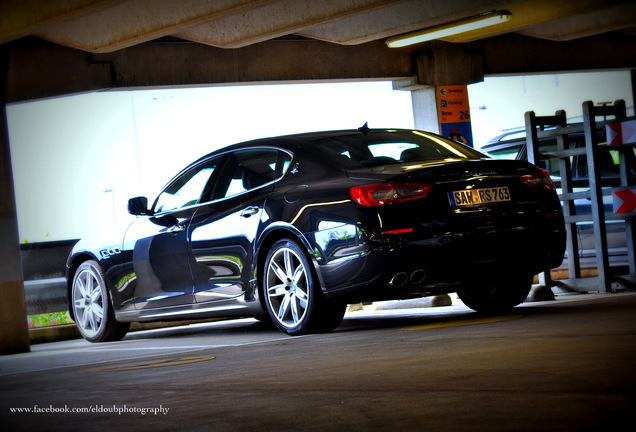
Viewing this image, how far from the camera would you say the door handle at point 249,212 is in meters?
6.94

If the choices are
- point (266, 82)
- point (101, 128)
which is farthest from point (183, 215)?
point (101, 128)

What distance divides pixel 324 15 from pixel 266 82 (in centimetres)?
265

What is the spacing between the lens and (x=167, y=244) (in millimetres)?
7820

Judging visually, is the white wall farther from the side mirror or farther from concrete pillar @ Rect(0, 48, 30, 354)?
the side mirror

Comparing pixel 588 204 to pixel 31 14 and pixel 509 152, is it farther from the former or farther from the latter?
pixel 31 14

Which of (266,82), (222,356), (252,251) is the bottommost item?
(222,356)

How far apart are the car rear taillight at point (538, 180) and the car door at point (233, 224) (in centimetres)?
176

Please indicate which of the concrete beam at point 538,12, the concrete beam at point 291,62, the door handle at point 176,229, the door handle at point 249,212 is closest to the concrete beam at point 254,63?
the concrete beam at point 291,62

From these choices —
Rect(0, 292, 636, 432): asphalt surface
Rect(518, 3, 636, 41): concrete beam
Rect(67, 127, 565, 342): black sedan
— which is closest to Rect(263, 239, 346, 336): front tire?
Rect(67, 127, 565, 342): black sedan

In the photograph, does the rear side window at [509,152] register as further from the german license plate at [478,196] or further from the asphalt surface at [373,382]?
the german license plate at [478,196]

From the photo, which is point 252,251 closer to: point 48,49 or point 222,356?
point 222,356

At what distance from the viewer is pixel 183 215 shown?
775 cm

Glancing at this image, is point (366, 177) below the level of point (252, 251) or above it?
above

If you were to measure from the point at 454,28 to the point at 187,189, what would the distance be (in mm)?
6626
